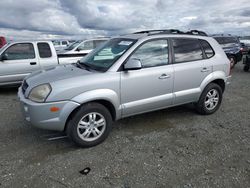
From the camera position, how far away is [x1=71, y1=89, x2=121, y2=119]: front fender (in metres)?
2.85

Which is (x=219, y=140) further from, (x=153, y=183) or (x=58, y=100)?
(x=58, y=100)

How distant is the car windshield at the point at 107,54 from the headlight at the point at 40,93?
34.0 inches

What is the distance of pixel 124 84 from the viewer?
317cm

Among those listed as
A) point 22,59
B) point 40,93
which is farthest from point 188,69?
point 22,59

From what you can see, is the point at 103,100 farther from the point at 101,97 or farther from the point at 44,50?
the point at 44,50

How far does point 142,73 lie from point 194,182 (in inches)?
70.2

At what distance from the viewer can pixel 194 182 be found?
94.0 inches

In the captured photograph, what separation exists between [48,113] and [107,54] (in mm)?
1511

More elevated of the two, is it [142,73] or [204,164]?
[142,73]

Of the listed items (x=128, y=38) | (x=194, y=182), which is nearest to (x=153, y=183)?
(x=194, y=182)

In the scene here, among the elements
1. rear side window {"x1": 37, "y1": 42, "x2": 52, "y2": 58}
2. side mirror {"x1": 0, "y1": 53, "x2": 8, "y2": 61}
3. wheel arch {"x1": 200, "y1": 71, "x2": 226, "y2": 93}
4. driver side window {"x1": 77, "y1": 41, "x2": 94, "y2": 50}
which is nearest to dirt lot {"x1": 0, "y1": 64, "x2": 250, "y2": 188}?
wheel arch {"x1": 200, "y1": 71, "x2": 226, "y2": 93}

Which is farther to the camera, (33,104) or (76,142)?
(76,142)

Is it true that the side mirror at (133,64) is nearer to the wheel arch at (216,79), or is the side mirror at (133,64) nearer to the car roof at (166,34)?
the car roof at (166,34)

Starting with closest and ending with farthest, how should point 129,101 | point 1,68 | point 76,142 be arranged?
point 76,142, point 129,101, point 1,68
